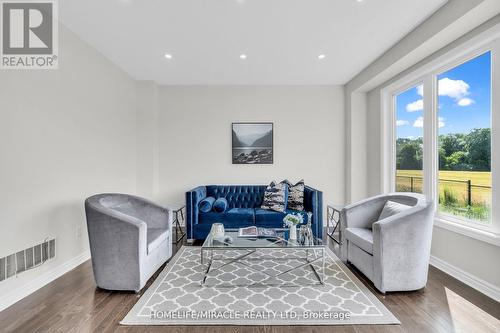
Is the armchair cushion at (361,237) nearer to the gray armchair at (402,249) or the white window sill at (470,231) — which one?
the gray armchair at (402,249)

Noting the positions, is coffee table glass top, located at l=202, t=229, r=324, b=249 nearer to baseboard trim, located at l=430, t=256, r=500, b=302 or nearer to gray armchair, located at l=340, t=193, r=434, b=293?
gray armchair, located at l=340, t=193, r=434, b=293

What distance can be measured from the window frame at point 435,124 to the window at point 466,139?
6 cm

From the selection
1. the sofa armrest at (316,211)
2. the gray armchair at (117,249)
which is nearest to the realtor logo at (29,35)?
the gray armchair at (117,249)

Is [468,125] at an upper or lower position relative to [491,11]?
lower

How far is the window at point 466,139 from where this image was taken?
2602 millimetres

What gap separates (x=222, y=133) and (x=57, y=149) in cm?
267

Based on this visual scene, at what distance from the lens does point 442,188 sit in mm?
3148

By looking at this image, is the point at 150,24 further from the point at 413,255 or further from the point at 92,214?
the point at 413,255

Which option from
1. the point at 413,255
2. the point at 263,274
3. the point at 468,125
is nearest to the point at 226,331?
the point at 263,274

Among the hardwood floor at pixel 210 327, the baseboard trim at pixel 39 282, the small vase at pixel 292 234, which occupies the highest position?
the small vase at pixel 292 234

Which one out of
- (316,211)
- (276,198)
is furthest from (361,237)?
(276,198)

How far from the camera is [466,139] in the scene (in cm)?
283

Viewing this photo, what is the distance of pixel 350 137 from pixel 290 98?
1368 mm

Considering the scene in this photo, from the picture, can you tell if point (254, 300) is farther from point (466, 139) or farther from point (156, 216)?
point (466, 139)
